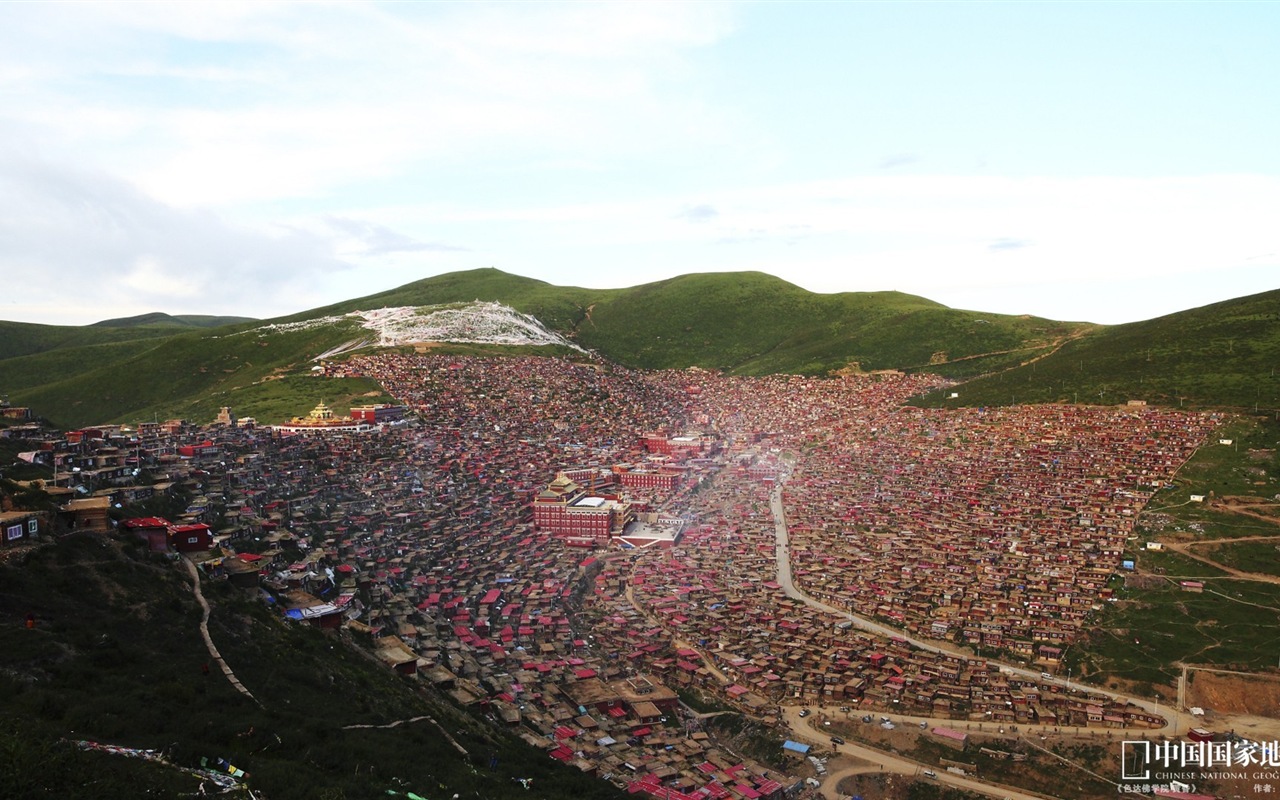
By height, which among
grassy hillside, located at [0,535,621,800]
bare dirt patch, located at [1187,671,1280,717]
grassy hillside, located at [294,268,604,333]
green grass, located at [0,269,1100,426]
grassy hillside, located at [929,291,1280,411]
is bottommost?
bare dirt patch, located at [1187,671,1280,717]

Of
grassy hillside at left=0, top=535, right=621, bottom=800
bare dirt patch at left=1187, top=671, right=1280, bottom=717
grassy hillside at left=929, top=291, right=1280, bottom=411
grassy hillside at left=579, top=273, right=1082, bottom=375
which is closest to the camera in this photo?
grassy hillside at left=0, top=535, right=621, bottom=800

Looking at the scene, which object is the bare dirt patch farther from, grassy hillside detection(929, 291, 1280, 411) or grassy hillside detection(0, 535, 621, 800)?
grassy hillside detection(929, 291, 1280, 411)

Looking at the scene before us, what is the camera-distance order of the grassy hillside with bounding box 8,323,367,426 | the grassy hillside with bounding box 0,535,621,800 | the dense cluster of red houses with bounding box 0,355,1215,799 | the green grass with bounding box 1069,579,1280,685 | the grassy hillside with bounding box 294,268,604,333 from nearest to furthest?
1. the grassy hillside with bounding box 0,535,621,800
2. the dense cluster of red houses with bounding box 0,355,1215,799
3. the green grass with bounding box 1069,579,1280,685
4. the grassy hillside with bounding box 8,323,367,426
5. the grassy hillside with bounding box 294,268,604,333

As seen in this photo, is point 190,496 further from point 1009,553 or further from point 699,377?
point 699,377

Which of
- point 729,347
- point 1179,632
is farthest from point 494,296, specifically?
point 1179,632

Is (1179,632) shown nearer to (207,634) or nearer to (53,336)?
(207,634)

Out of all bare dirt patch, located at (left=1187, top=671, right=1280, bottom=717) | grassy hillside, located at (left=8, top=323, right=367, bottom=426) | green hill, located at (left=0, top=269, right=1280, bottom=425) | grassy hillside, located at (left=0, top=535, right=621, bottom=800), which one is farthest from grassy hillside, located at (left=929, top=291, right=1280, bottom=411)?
grassy hillside, located at (left=8, top=323, right=367, bottom=426)
